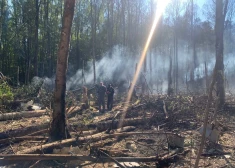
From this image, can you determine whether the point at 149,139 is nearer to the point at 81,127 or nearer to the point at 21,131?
the point at 81,127

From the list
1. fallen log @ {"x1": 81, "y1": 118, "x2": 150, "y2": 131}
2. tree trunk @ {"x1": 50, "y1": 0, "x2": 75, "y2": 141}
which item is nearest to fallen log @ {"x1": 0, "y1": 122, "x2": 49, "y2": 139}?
fallen log @ {"x1": 81, "y1": 118, "x2": 150, "y2": 131}

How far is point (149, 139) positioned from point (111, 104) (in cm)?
623

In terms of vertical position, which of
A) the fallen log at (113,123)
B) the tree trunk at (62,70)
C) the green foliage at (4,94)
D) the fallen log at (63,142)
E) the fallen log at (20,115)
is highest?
the tree trunk at (62,70)

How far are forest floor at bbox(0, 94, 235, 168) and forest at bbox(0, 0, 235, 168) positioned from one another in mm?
25

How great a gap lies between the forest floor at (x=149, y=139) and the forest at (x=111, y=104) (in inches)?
1.0

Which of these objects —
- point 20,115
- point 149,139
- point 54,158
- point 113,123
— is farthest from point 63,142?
point 20,115

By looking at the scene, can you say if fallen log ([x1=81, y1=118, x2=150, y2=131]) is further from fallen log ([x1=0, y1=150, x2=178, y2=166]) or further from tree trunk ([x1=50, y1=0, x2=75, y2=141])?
fallen log ([x1=0, y1=150, x2=178, y2=166])

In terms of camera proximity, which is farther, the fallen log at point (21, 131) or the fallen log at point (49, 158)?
the fallen log at point (21, 131)

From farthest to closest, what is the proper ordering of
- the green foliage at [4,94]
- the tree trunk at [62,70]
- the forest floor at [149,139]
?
the green foliage at [4,94] → the tree trunk at [62,70] → the forest floor at [149,139]

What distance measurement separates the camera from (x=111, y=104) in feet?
44.1

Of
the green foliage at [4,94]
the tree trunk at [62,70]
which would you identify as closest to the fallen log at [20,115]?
the green foliage at [4,94]

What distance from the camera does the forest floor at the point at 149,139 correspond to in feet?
17.6

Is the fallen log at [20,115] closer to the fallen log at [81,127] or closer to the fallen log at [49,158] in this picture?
the fallen log at [81,127]

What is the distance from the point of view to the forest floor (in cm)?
535
